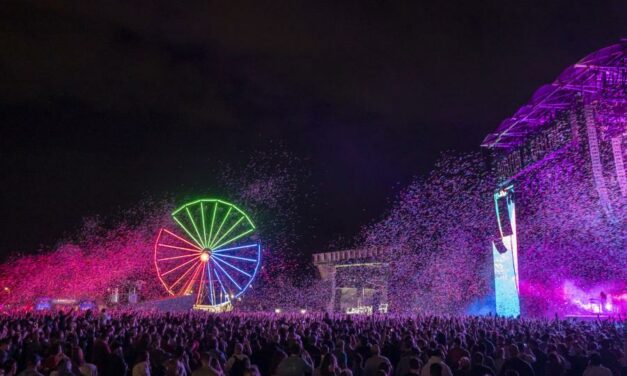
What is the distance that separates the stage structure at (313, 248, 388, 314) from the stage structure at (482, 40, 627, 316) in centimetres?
1082

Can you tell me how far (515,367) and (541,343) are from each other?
3.97 m

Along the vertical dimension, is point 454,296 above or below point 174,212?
below

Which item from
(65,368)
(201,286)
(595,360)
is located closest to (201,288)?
(201,286)

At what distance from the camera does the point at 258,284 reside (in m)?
51.1

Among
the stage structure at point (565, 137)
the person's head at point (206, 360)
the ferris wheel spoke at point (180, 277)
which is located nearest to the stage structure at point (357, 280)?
the stage structure at point (565, 137)

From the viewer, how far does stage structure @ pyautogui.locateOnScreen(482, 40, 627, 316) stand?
2028 cm

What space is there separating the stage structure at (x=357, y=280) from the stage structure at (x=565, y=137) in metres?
10.8

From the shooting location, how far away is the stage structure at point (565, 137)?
66.5 ft

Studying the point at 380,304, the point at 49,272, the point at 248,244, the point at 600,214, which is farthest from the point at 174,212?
the point at 49,272

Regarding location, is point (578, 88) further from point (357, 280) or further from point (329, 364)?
point (357, 280)

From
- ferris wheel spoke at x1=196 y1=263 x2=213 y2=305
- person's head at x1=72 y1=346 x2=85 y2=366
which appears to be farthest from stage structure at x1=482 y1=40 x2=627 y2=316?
person's head at x1=72 y1=346 x2=85 y2=366

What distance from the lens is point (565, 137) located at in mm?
23422

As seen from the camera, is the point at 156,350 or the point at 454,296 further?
the point at 454,296

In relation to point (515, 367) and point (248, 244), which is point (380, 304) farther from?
point (515, 367)
